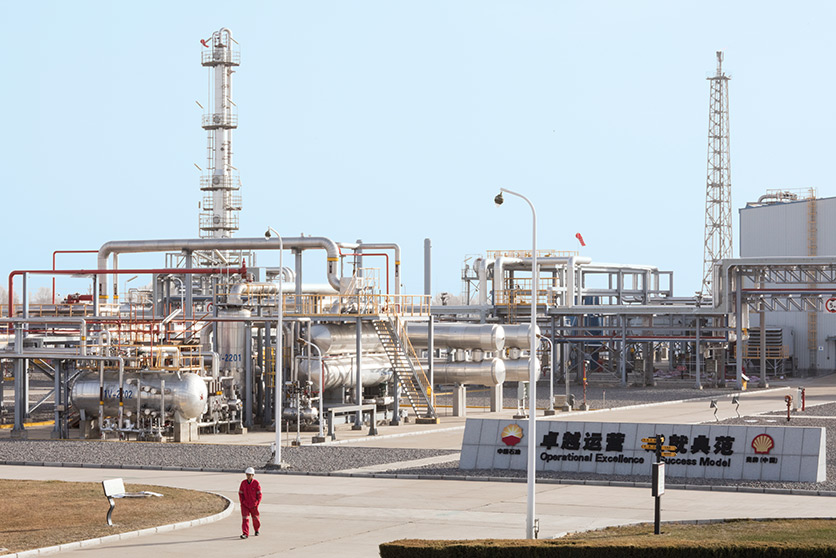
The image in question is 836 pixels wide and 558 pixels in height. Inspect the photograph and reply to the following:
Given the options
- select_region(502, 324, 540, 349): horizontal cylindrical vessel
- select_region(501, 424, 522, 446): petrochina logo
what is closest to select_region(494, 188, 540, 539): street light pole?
select_region(501, 424, 522, 446): petrochina logo

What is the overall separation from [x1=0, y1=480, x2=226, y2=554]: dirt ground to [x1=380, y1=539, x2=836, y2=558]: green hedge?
6.69 metres

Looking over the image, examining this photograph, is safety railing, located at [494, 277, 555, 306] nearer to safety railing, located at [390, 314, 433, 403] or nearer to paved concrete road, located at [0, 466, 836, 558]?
safety railing, located at [390, 314, 433, 403]

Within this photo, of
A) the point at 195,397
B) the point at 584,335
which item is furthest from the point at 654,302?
the point at 195,397

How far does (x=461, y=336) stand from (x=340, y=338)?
23.7 feet

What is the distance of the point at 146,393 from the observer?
40188 millimetres

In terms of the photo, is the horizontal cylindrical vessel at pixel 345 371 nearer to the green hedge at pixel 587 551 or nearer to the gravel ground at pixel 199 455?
the gravel ground at pixel 199 455

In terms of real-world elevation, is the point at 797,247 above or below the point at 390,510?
above

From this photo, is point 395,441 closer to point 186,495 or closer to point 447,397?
point 186,495

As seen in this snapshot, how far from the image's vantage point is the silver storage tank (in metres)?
44.7

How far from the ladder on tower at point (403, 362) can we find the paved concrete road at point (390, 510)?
16568 mm

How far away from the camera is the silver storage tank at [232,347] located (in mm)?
44656

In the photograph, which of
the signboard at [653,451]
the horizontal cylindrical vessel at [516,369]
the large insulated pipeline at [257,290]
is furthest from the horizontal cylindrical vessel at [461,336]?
the signboard at [653,451]

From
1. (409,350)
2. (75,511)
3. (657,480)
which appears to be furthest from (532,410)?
(409,350)

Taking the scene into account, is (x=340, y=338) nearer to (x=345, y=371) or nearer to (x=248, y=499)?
(x=345, y=371)
